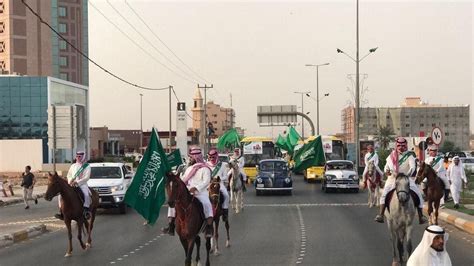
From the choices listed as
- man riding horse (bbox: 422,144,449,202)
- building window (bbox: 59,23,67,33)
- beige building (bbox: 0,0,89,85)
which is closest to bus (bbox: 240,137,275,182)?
man riding horse (bbox: 422,144,449,202)

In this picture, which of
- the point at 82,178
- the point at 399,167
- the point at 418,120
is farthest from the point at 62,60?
the point at 399,167

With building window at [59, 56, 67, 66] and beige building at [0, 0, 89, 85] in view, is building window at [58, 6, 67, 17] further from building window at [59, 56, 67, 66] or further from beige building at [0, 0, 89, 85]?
building window at [59, 56, 67, 66]

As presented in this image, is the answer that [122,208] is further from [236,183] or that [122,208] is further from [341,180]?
[341,180]

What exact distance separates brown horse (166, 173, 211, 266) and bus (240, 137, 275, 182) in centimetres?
3556

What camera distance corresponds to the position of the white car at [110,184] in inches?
1022

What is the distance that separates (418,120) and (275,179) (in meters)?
121

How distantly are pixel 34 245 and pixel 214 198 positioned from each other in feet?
17.9

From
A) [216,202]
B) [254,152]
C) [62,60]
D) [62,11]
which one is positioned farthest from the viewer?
[62,60]

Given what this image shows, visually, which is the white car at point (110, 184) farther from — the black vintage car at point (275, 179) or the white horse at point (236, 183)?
the black vintage car at point (275, 179)

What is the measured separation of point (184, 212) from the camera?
11.9 meters

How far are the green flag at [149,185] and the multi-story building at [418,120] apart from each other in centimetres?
13085

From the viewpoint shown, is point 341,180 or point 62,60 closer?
point 341,180

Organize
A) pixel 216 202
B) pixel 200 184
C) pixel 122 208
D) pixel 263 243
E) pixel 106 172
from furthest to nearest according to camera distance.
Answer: pixel 106 172, pixel 122 208, pixel 263 243, pixel 216 202, pixel 200 184

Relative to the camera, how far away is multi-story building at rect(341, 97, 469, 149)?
14462cm
